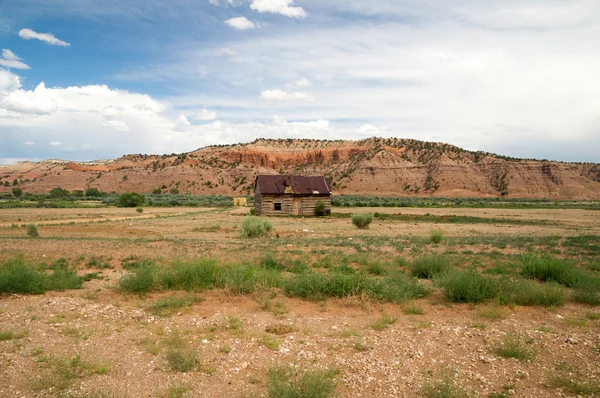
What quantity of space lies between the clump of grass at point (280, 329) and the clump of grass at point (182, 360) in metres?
1.44

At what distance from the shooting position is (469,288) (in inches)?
316

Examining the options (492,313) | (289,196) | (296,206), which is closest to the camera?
(492,313)

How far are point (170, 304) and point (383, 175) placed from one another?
85575mm

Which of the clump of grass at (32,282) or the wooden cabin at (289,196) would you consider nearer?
the clump of grass at (32,282)

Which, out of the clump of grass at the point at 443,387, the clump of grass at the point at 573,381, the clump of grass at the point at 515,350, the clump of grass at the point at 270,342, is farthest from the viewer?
the clump of grass at the point at 270,342

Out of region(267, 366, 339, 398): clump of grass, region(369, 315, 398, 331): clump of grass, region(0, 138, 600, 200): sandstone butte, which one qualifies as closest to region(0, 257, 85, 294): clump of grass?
A: region(267, 366, 339, 398): clump of grass

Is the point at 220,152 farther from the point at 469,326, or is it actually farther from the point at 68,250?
the point at 469,326

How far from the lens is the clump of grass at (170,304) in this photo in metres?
7.48

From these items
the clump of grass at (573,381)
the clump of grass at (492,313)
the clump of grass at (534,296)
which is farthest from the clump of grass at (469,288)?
the clump of grass at (573,381)

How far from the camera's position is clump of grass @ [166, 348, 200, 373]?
5203mm

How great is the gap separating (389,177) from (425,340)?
85.7m

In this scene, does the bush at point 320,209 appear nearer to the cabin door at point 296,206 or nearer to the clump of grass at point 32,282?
the cabin door at point 296,206

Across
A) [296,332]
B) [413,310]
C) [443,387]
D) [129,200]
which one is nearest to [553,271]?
[413,310]

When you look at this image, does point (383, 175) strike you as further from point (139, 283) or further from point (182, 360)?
point (182, 360)
